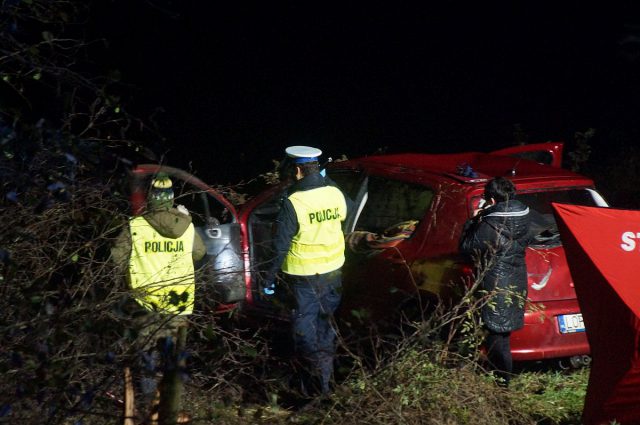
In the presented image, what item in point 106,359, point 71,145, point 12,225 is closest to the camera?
point 106,359

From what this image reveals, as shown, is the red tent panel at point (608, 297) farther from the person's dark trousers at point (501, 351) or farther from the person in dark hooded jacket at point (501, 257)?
the person's dark trousers at point (501, 351)

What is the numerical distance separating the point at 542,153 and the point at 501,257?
7.30ft

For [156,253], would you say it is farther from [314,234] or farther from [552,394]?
[552,394]

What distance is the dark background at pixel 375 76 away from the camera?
1405 cm

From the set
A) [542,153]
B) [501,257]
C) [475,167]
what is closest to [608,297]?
[501,257]

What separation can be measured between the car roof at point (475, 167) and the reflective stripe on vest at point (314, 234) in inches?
30.8

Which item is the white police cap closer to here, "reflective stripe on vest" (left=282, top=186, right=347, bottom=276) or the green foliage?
"reflective stripe on vest" (left=282, top=186, right=347, bottom=276)

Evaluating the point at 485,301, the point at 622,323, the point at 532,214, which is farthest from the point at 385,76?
the point at 622,323

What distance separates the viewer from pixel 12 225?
14.5 ft

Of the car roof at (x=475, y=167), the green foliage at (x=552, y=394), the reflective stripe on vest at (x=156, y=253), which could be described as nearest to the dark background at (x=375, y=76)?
the car roof at (x=475, y=167)

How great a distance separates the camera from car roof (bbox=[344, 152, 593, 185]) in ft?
22.3

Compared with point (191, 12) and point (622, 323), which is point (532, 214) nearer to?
point (622, 323)

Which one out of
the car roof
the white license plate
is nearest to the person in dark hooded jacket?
the white license plate

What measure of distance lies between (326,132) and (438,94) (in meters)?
1.83
